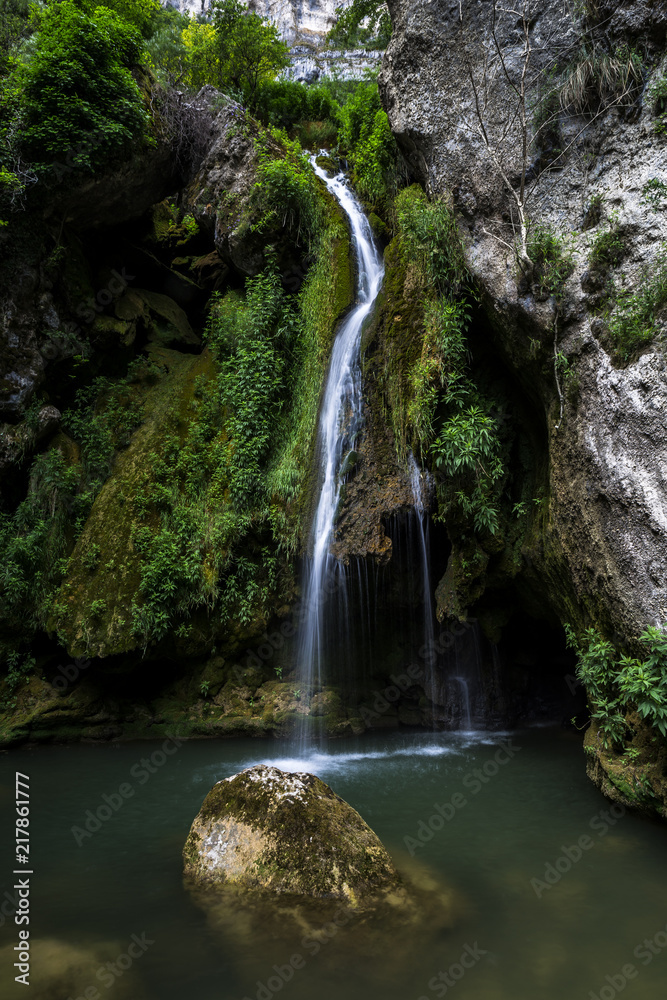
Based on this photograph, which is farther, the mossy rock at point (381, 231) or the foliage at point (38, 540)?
the mossy rock at point (381, 231)

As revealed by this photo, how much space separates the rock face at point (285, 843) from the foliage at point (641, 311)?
5.34 meters

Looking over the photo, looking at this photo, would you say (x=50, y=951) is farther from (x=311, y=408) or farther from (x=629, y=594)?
(x=311, y=408)

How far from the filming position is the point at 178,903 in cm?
431

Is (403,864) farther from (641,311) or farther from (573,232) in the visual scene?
(573,232)

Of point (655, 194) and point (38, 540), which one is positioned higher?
point (655, 194)

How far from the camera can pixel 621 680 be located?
5.50 m

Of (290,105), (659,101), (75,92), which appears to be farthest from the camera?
(290,105)

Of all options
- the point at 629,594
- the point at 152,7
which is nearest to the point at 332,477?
the point at 629,594

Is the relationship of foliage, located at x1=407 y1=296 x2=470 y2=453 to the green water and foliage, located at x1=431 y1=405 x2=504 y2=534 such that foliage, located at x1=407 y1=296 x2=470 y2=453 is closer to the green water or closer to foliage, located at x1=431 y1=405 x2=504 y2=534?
foliage, located at x1=431 y1=405 x2=504 y2=534

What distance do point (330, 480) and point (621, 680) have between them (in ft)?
17.1

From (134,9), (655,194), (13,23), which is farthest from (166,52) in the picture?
(655,194)

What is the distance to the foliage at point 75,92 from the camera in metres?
9.75

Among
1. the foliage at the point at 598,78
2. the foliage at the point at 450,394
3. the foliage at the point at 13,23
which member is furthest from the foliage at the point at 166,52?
the foliage at the point at 598,78

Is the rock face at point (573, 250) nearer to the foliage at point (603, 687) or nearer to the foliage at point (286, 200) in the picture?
the foliage at point (603, 687)
